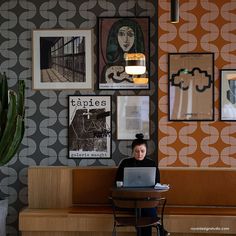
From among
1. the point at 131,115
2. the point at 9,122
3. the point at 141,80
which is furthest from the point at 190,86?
the point at 9,122

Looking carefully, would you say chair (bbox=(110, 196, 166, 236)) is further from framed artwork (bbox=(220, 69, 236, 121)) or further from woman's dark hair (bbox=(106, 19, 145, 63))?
woman's dark hair (bbox=(106, 19, 145, 63))

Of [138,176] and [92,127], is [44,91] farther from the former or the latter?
[138,176]

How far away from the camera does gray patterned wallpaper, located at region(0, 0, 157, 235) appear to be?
736cm

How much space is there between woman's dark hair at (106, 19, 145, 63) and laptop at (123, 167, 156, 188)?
1.71 metres

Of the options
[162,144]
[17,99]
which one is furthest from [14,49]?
[162,144]

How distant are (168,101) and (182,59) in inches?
22.8

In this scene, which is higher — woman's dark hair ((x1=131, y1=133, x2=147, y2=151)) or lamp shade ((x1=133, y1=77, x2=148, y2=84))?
lamp shade ((x1=133, y1=77, x2=148, y2=84))

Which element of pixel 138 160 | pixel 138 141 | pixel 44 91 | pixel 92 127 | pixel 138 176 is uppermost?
pixel 44 91

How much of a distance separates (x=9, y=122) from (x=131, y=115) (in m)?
1.65

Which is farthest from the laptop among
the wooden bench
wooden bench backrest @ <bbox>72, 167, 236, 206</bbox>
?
wooden bench backrest @ <bbox>72, 167, 236, 206</bbox>

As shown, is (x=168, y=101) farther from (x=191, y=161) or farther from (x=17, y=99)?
(x=17, y=99)

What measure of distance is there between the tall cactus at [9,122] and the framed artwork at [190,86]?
1.93m

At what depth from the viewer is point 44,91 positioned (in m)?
7.42

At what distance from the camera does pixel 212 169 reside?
706cm
